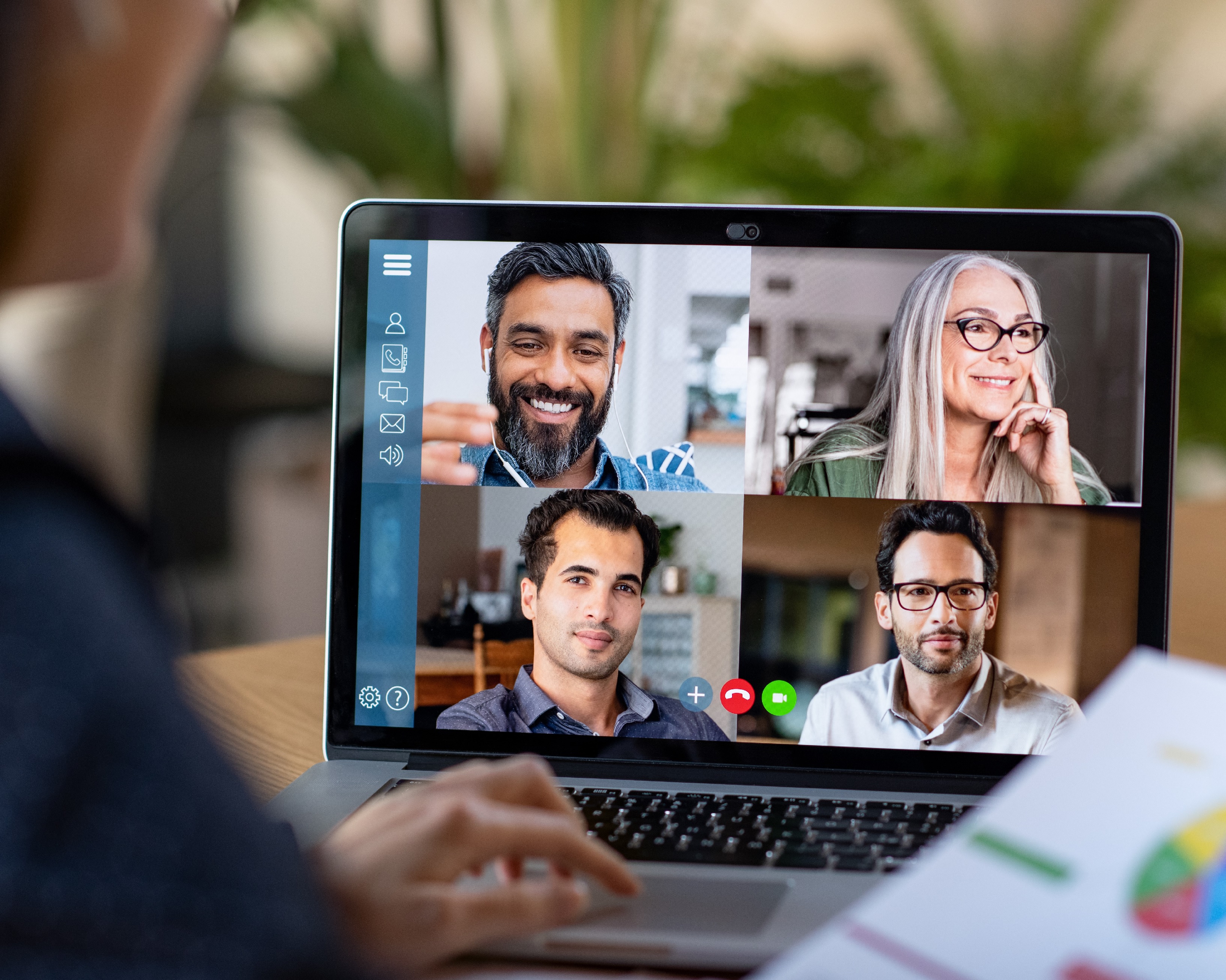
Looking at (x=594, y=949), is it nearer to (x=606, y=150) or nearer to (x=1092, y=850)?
(x=1092, y=850)

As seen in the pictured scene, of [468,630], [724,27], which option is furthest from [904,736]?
[724,27]

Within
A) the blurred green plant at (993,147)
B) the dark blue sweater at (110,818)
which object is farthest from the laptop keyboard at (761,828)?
the blurred green plant at (993,147)

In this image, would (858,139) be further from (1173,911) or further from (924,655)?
(1173,911)

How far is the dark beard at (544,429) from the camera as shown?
65 cm

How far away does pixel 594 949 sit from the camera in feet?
1.31

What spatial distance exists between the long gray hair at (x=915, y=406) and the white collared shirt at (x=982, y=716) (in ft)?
0.38

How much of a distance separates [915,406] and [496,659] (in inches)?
12.1

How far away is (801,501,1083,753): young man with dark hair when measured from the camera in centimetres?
62

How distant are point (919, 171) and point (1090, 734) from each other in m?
1.78

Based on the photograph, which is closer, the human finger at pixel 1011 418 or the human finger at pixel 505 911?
the human finger at pixel 505 911

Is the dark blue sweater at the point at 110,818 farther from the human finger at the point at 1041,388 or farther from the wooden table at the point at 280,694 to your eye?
the human finger at the point at 1041,388

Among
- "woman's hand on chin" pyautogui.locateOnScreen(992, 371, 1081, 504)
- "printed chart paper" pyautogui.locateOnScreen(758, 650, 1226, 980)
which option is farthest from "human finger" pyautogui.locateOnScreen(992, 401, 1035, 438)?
"printed chart paper" pyautogui.locateOnScreen(758, 650, 1226, 980)

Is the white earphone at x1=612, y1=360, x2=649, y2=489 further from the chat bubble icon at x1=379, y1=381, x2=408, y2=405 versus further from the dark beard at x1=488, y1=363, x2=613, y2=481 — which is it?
the chat bubble icon at x1=379, y1=381, x2=408, y2=405

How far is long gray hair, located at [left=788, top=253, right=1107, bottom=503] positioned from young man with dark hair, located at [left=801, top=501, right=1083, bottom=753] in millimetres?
25
